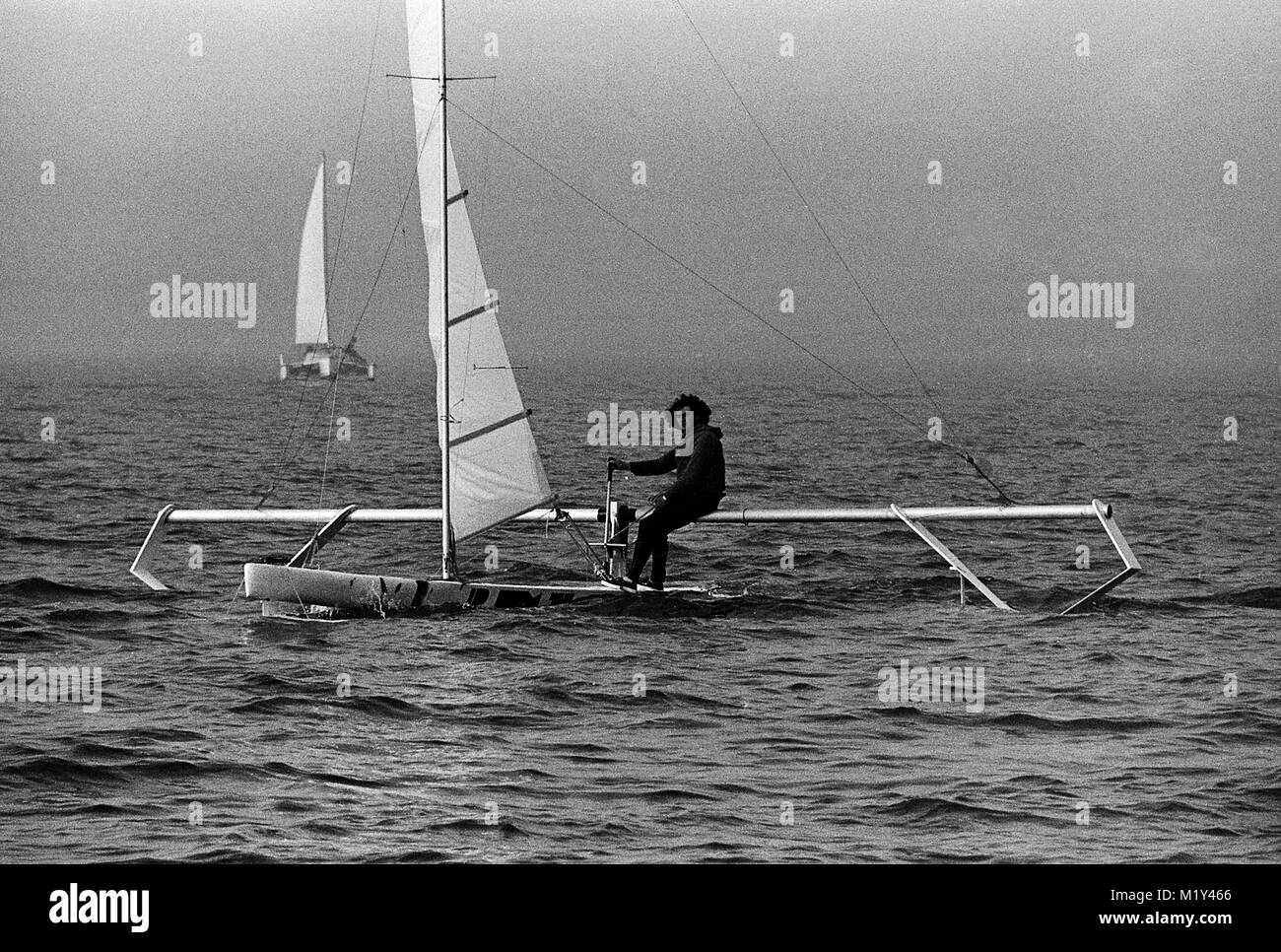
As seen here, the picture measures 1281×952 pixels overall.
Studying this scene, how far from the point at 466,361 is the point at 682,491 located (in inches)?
103

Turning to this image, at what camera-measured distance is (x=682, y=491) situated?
699 inches

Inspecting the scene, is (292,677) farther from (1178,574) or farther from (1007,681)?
(1178,574)

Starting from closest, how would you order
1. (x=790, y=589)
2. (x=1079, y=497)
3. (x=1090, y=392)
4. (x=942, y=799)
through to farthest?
(x=942, y=799) → (x=790, y=589) → (x=1079, y=497) → (x=1090, y=392)

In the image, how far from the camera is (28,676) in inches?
588

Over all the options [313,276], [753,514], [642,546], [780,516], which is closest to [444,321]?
[642,546]

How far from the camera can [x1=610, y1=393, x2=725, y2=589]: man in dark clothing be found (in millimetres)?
17797

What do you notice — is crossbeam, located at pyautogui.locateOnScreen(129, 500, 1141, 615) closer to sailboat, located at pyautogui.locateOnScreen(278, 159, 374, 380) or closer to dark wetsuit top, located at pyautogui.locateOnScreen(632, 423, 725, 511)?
dark wetsuit top, located at pyautogui.locateOnScreen(632, 423, 725, 511)

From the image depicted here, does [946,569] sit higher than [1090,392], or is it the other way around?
[1090,392]

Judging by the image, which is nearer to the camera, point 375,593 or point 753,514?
point 375,593

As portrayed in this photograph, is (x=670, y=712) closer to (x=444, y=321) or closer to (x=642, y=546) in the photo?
(x=642, y=546)

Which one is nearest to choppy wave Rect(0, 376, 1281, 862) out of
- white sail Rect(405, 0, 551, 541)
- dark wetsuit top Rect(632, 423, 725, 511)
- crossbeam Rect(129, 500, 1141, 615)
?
crossbeam Rect(129, 500, 1141, 615)

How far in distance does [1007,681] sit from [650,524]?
4633 mm

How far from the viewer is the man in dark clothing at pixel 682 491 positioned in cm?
1780

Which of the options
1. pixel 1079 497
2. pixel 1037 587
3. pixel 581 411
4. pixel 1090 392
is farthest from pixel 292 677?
pixel 1090 392
